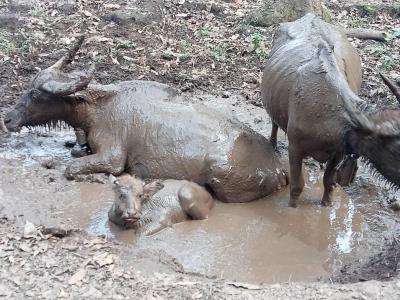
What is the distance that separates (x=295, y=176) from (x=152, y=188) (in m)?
1.65

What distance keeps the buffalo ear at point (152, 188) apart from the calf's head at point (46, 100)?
1.77 m

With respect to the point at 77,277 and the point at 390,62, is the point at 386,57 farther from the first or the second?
the point at 77,277

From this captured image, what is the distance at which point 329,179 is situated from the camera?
7.43m

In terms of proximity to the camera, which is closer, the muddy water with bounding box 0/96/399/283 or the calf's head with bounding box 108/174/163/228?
the muddy water with bounding box 0/96/399/283

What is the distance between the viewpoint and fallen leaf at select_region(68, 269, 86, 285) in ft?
17.9

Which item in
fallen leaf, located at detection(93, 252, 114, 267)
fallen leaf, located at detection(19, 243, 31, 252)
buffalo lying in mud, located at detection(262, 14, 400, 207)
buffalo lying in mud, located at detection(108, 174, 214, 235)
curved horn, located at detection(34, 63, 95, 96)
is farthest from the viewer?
curved horn, located at detection(34, 63, 95, 96)

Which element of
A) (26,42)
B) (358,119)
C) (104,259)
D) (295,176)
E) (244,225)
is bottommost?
(244,225)

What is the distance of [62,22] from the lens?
12.2 metres

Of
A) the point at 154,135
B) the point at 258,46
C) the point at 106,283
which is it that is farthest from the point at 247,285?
the point at 258,46

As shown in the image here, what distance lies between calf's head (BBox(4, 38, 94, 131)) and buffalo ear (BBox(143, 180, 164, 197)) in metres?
1.77

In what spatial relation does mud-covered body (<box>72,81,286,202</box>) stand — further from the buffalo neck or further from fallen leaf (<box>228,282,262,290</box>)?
fallen leaf (<box>228,282,262,290</box>)

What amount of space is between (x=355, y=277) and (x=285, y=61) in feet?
9.53

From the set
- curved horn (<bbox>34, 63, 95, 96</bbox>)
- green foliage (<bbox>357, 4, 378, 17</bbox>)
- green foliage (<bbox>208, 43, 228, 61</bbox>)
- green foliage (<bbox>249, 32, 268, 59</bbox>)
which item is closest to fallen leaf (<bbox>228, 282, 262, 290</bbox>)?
curved horn (<bbox>34, 63, 95, 96</bbox>)

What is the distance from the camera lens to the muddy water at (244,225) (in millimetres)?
6387
